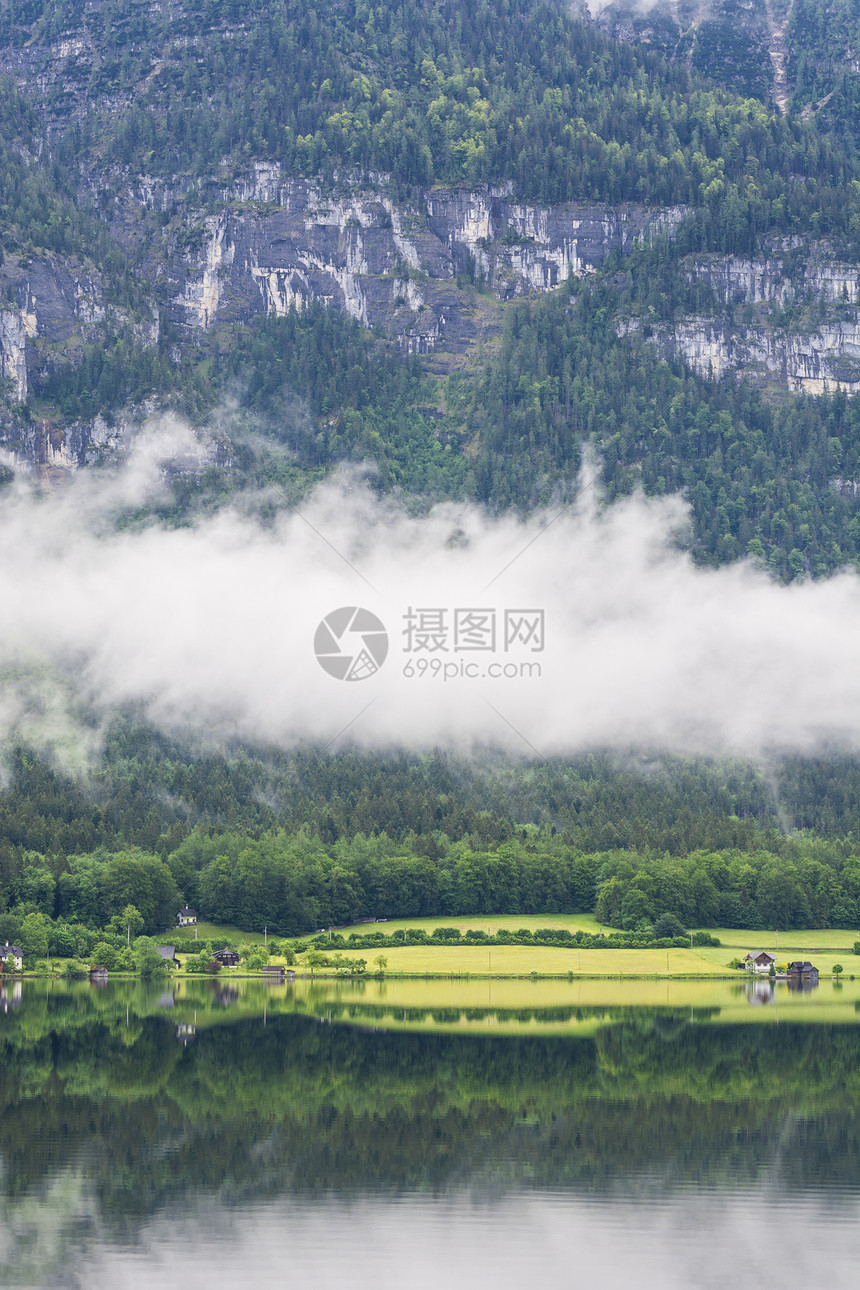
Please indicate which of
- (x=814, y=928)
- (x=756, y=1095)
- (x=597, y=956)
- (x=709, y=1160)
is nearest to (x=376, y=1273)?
(x=709, y=1160)

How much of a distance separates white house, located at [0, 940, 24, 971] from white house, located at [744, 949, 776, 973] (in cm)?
6403

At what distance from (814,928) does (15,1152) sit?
13096 centimetres

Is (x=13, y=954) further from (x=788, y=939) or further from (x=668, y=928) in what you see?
(x=788, y=939)

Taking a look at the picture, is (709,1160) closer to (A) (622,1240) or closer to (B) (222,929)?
(A) (622,1240)

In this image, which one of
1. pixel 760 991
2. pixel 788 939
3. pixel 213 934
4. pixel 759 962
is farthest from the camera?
pixel 788 939

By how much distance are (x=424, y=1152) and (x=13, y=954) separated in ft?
300

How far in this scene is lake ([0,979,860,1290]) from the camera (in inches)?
2012

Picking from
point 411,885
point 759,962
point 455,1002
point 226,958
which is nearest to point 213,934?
point 226,958

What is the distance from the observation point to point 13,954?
5827 inches

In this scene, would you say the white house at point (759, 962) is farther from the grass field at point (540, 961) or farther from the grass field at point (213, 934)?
the grass field at point (213, 934)

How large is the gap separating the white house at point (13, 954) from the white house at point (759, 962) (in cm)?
6403

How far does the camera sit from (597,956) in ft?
518

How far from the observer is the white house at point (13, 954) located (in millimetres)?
146875

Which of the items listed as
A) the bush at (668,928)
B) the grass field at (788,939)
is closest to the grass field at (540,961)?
the bush at (668,928)
